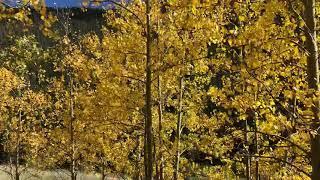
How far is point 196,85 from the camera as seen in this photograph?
57.0 feet

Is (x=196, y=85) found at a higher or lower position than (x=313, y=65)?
lower

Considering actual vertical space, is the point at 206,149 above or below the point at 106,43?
below

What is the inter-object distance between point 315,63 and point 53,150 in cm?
2337

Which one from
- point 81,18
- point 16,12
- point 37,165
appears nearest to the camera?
point 16,12

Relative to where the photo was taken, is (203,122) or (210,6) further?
(203,122)

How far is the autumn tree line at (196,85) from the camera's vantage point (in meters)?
5.42

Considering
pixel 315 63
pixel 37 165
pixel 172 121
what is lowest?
pixel 37 165

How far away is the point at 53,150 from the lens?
88.3 ft

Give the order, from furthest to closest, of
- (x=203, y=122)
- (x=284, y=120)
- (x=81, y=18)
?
(x=81, y=18)
(x=203, y=122)
(x=284, y=120)

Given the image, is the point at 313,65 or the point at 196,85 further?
the point at 196,85

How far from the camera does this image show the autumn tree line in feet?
17.8

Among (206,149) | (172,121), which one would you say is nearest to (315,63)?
(206,149)

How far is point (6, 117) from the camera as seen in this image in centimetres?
3039

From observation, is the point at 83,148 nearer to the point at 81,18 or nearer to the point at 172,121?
the point at 172,121
